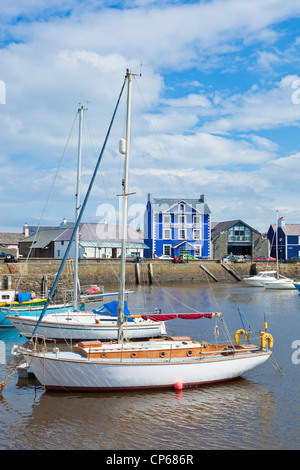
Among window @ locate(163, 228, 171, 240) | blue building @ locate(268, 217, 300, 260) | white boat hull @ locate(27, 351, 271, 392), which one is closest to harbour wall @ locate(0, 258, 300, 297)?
window @ locate(163, 228, 171, 240)

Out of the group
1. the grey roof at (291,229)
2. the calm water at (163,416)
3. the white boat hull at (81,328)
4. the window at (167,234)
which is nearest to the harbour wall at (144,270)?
the window at (167,234)

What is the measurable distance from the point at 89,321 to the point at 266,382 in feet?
32.5

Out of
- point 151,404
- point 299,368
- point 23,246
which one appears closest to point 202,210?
point 23,246

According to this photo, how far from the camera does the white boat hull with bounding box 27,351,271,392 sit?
1477 centimetres

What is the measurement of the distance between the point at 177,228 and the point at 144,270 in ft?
52.6

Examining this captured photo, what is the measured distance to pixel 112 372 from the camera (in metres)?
14.9

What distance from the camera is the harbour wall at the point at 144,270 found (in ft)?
159

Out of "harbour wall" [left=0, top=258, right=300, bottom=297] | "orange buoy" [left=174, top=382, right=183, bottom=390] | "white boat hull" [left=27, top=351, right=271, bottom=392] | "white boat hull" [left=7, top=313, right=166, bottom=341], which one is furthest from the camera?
"harbour wall" [left=0, top=258, right=300, bottom=297]

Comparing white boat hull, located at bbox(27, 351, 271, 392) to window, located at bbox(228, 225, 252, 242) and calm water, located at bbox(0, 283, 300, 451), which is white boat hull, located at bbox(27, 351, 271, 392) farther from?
window, located at bbox(228, 225, 252, 242)

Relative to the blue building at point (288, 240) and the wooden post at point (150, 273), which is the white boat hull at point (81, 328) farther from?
the blue building at point (288, 240)

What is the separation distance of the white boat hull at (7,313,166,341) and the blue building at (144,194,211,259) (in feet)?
157

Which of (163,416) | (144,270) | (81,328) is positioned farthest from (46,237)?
(163,416)

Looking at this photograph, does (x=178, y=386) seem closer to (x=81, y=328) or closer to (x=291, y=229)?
(x=81, y=328)

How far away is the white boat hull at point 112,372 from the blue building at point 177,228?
55009 millimetres
